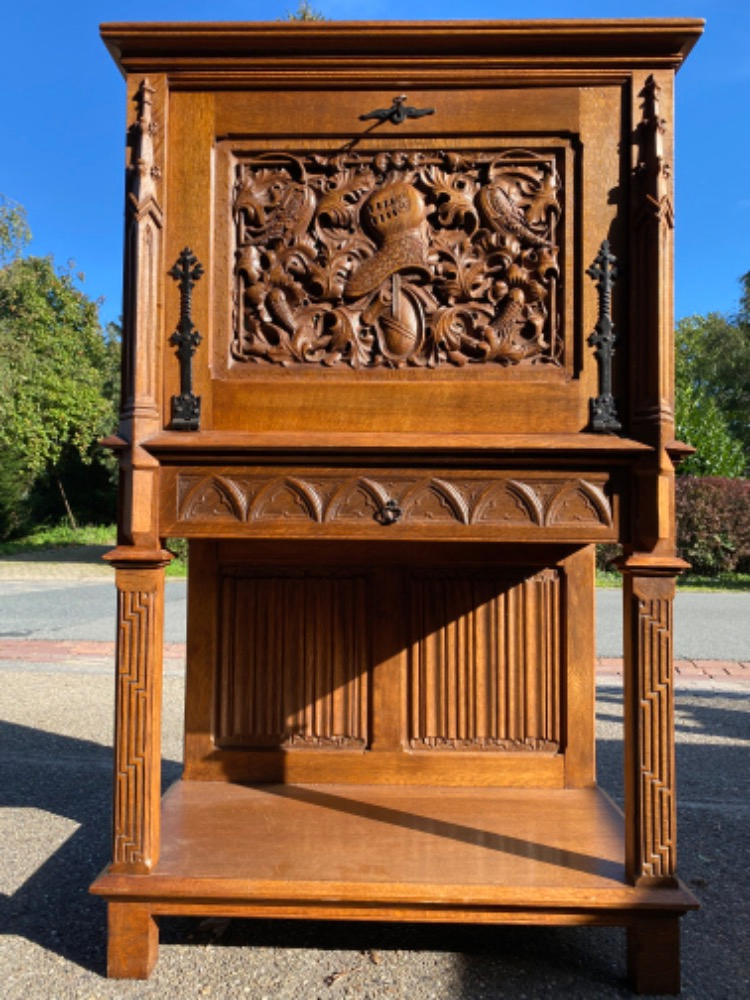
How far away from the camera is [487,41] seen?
6.91 ft

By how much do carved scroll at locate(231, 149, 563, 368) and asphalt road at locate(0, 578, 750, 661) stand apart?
238 inches

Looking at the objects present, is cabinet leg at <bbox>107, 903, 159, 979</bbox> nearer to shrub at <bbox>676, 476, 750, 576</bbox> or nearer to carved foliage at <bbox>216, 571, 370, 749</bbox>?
carved foliage at <bbox>216, 571, 370, 749</bbox>

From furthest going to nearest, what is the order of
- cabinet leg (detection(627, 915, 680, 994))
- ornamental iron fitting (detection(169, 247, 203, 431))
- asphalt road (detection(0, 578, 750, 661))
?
1. asphalt road (detection(0, 578, 750, 661))
2. ornamental iron fitting (detection(169, 247, 203, 431))
3. cabinet leg (detection(627, 915, 680, 994))

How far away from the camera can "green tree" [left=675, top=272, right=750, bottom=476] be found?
19.8 metres

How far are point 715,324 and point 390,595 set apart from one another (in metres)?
29.6

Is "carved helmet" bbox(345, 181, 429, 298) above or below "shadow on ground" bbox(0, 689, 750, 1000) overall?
above

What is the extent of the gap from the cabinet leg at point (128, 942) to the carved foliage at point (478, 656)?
1.30 meters

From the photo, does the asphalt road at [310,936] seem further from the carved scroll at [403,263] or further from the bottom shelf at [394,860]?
the carved scroll at [403,263]

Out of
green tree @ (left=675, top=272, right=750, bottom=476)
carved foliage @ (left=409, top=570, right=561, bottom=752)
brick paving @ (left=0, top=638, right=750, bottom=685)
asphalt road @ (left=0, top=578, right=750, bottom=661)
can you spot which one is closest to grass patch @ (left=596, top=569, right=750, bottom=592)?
asphalt road @ (left=0, top=578, right=750, bottom=661)

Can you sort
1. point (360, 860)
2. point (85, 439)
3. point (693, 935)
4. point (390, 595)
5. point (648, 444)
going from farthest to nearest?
point (85, 439) < point (390, 595) < point (693, 935) < point (360, 860) < point (648, 444)

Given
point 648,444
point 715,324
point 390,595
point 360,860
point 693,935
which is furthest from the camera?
point 715,324

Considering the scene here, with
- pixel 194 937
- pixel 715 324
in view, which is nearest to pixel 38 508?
pixel 715 324

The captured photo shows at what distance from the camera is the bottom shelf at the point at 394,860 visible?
2012mm

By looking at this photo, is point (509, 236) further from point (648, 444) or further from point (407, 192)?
point (648, 444)
